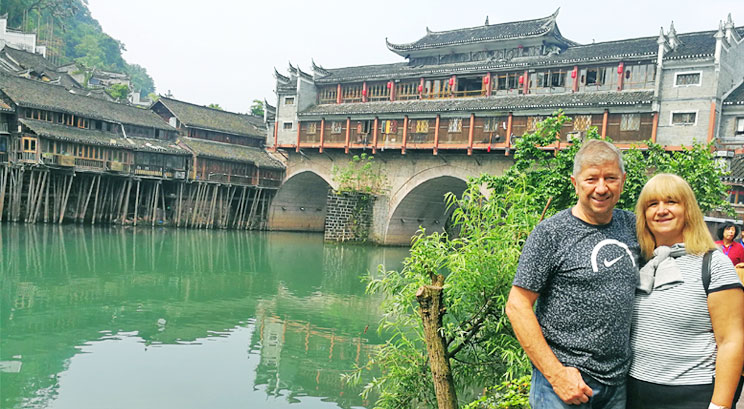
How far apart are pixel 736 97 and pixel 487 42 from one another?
399 inches

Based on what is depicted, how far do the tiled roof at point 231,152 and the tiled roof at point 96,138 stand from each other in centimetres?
79

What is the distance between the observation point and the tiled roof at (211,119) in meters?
31.5

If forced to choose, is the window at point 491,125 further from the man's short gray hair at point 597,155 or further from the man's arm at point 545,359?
the man's arm at point 545,359

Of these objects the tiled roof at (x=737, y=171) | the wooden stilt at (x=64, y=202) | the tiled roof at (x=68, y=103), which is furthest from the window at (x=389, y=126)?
the wooden stilt at (x=64, y=202)

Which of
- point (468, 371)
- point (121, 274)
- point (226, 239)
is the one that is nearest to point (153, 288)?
point (121, 274)

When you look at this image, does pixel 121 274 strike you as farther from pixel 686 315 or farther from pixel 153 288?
pixel 686 315

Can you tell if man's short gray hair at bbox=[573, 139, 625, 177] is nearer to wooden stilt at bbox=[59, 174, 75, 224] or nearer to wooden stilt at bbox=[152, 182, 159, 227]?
wooden stilt at bbox=[59, 174, 75, 224]

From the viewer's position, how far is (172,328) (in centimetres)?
1058

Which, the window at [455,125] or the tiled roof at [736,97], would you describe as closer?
the tiled roof at [736,97]

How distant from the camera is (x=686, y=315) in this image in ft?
7.54

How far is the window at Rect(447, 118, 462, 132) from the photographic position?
80.2ft

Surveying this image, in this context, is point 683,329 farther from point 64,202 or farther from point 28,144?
point 64,202

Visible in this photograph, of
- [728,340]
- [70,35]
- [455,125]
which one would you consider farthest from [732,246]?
[70,35]

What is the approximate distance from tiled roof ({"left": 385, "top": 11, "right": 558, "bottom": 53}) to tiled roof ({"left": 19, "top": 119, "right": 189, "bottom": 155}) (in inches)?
466
